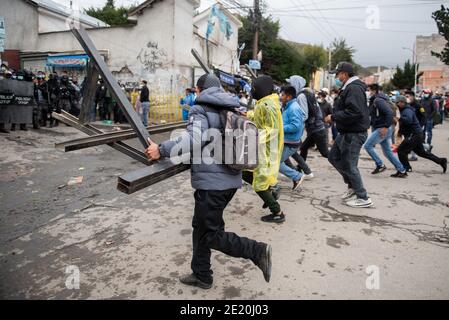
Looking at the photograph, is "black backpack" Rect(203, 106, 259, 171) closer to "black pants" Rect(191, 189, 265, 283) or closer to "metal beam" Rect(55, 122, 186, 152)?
"black pants" Rect(191, 189, 265, 283)

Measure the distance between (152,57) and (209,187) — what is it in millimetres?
15214

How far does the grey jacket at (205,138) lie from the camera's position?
2578mm

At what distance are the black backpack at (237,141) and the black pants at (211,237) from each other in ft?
0.88

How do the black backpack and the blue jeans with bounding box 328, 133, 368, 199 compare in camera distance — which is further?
the blue jeans with bounding box 328, 133, 368, 199

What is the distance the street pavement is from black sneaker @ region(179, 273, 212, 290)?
0.05 metres

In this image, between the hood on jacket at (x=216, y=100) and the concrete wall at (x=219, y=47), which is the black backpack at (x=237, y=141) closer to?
the hood on jacket at (x=216, y=100)

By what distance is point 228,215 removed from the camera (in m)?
4.56

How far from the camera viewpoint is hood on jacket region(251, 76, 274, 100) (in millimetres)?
4164

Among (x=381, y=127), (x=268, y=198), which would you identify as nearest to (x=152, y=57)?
(x=381, y=127)

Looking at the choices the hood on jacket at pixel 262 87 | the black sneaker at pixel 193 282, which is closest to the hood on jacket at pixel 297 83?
the hood on jacket at pixel 262 87

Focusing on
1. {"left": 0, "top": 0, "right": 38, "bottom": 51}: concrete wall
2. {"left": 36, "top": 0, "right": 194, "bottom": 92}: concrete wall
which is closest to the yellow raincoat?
{"left": 36, "top": 0, "right": 194, "bottom": 92}: concrete wall

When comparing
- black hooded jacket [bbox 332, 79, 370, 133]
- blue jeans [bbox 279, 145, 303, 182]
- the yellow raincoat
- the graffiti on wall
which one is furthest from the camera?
the graffiti on wall
